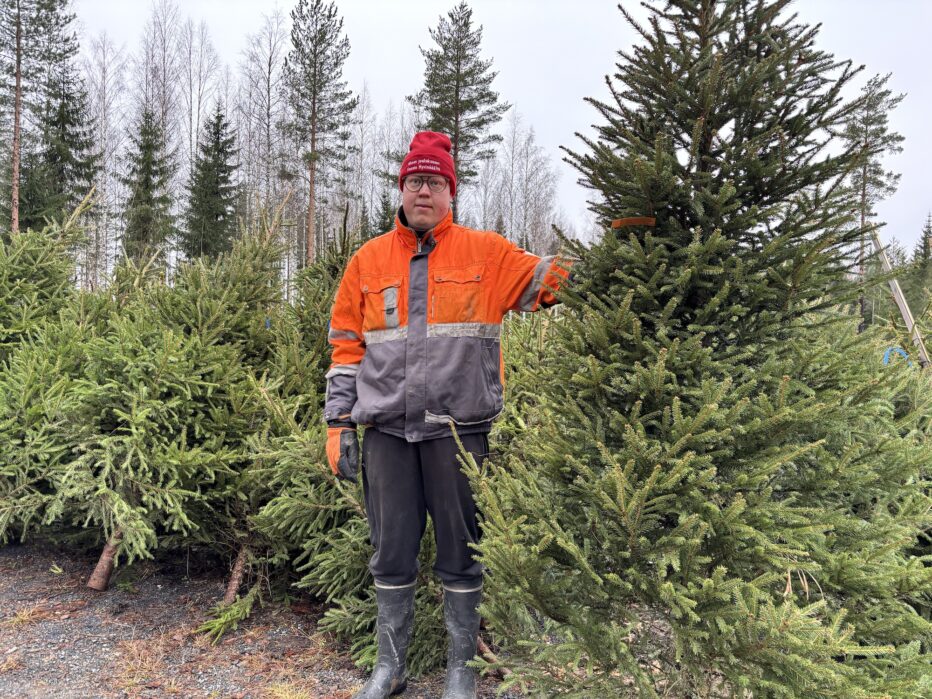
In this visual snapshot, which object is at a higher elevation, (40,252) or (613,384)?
(40,252)

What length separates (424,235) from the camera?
3.02 m

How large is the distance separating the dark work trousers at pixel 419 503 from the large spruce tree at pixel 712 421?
2.17 feet

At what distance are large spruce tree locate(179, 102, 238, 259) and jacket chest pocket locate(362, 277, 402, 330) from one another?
25.8m

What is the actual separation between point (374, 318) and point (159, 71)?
114 ft

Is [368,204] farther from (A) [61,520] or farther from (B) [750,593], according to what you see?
(B) [750,593]

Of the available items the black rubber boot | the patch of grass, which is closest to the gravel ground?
the patch of grass

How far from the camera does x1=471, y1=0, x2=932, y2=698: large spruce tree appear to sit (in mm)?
1841

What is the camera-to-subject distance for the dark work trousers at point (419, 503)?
287 centimetres

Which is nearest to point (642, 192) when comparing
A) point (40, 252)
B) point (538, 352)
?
point (538, 352)

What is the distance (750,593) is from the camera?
1.81 metres

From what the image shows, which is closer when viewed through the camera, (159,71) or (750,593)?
(750,593)

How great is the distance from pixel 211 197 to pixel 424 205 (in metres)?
27.0

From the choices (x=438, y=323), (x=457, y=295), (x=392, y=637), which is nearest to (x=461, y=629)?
(x=392, y=637)

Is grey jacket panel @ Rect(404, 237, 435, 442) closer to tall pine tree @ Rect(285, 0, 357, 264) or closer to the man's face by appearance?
the man's face
